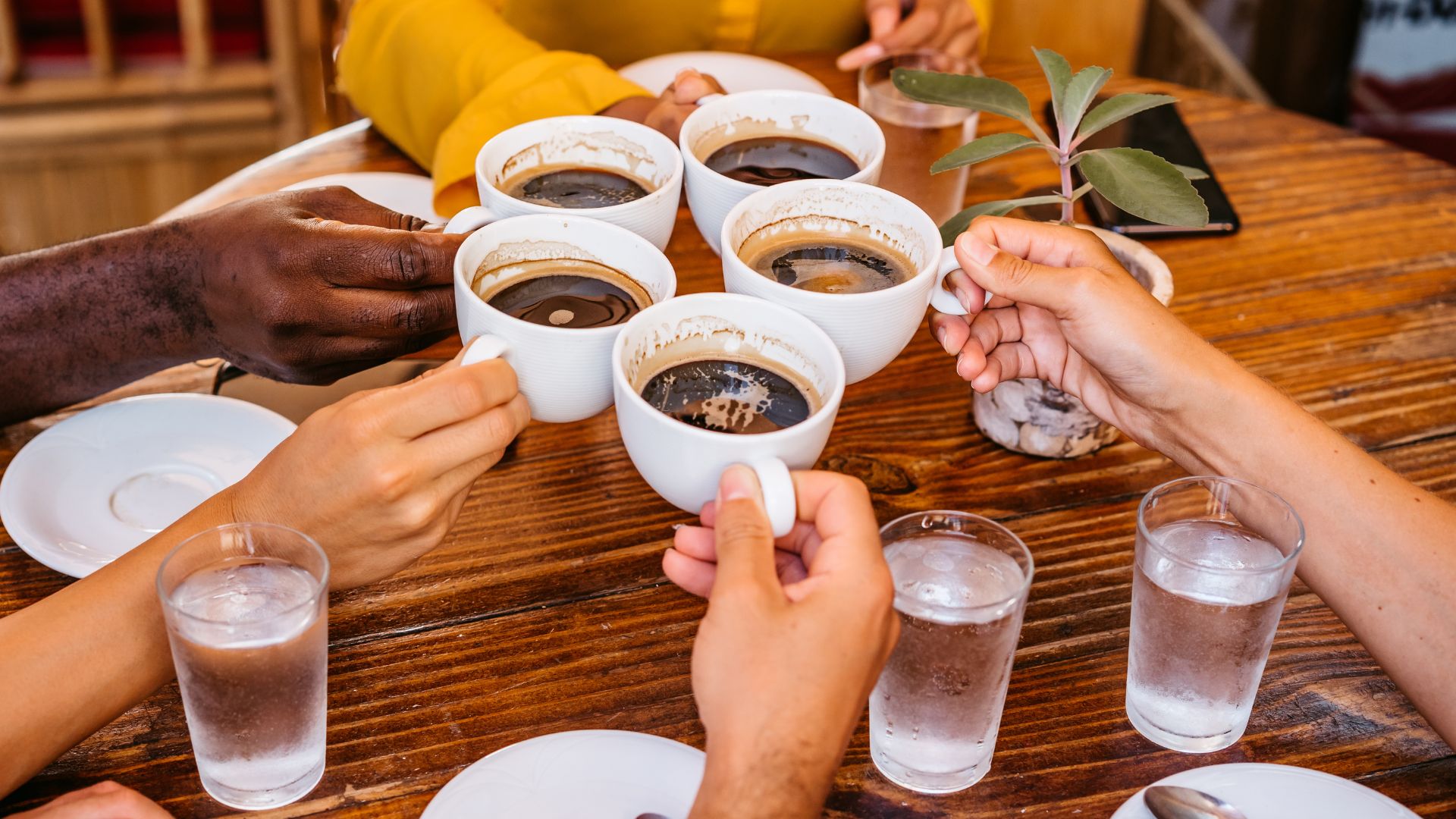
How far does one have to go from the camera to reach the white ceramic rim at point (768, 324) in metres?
0.86

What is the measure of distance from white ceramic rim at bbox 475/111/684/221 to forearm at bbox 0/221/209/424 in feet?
1.03

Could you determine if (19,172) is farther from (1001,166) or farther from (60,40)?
(1001,166)

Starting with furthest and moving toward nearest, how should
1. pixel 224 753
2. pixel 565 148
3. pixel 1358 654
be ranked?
pixel 565 148
pixel 1358 654
pixel 224 753

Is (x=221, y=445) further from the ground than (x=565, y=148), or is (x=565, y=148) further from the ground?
(x=565, y=148)

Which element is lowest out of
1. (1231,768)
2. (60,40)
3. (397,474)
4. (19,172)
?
(19,172)

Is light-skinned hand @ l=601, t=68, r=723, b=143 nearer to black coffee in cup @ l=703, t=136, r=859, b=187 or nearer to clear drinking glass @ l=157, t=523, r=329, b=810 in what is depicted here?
black coffee in cup @ l=703, t=136, r=859, b=187

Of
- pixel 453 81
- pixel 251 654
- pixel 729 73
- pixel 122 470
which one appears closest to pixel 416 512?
pixel 251 654

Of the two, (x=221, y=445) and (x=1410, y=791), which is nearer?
(x=1410, y=791)

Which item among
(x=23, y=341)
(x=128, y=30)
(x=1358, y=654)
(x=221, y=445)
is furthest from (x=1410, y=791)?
(x=128, y=30)

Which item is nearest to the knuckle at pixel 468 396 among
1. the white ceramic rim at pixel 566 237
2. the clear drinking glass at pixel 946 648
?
the white ceramic rim at pixel 566 237

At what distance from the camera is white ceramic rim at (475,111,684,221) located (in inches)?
43.6

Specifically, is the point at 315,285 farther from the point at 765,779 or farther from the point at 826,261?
the point at 765,779

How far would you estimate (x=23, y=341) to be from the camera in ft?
3.97

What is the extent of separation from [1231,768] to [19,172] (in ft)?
10.7
